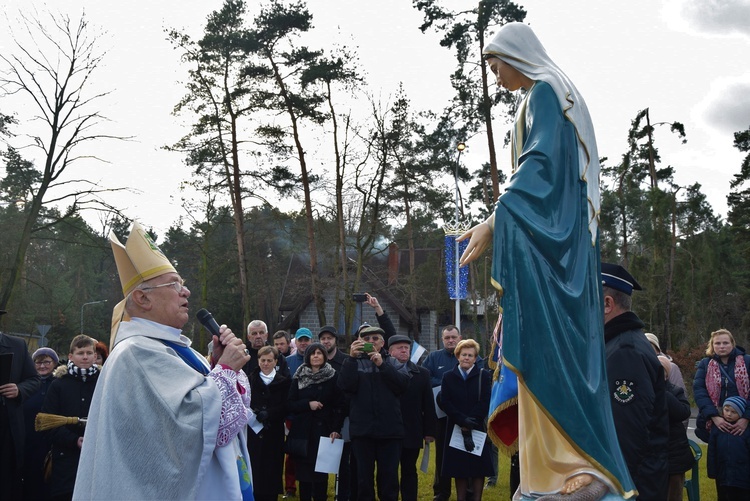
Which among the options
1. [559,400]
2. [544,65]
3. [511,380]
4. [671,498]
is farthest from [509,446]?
[671,498]

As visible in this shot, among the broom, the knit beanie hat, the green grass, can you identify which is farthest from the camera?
the green grass

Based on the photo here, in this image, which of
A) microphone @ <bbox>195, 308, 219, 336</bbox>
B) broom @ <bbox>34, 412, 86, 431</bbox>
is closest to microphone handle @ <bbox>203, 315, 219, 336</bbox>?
microphone @ <bbox>195, 308, 219, 336</bbox>

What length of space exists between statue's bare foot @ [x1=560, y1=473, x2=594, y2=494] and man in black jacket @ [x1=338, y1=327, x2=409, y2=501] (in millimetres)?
5333

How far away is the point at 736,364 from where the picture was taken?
8914 mm

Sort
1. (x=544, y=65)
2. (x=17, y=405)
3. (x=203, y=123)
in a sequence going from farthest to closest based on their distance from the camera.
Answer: (x=203, y=123)
(x=17, y=405)
(x=544, y=65)

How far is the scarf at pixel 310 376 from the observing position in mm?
9633

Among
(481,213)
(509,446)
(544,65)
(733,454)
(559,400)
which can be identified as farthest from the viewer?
(481,213)

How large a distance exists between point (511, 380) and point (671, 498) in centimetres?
453

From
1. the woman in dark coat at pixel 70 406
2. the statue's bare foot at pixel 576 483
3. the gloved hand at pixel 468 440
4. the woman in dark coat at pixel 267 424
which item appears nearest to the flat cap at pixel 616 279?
the statue's bare foot at pixel 576 483

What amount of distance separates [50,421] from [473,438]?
15.2 feet

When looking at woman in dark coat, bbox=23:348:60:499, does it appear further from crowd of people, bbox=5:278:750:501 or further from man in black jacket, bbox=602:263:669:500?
man in black jacket, bbox=602:263:669:500

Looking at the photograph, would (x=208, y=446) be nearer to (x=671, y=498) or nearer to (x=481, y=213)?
(x=671, y=498)

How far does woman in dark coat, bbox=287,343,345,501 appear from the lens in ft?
31.3

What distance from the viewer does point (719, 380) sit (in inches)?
352
